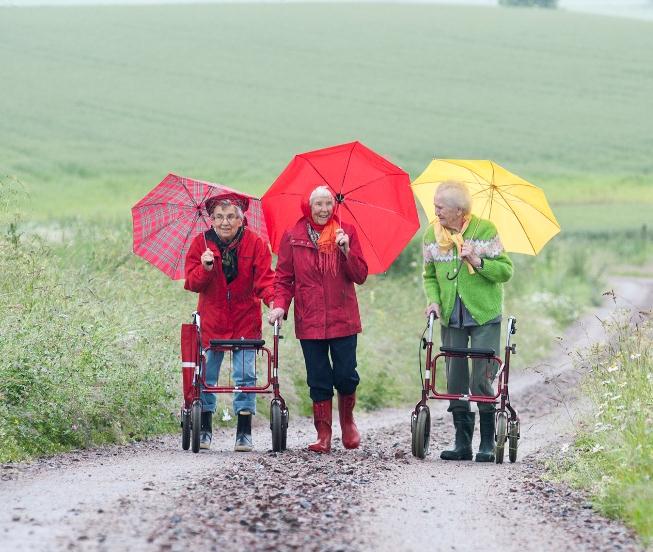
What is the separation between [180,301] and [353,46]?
46017 mm

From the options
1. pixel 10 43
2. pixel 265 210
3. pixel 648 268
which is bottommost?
pixel 648 268

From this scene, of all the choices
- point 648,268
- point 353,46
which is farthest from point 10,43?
point 648,268

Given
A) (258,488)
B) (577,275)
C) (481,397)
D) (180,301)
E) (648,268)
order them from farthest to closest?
(648,268), (577,275), (180,301), (481,397), (258,488)

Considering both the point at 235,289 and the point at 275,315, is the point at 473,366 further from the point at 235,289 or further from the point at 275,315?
the point at 235,289

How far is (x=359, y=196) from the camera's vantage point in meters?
10.5

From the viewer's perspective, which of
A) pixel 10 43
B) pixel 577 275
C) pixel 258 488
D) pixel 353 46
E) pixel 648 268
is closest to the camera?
pixel 258 488

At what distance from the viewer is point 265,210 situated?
34.7 ft

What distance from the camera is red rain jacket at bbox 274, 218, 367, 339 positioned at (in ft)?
32.8

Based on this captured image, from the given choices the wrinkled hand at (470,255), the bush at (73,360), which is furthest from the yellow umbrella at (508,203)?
the bush at (73,360)

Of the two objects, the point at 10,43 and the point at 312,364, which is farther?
the point at 10,43

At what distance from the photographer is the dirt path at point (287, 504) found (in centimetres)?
657

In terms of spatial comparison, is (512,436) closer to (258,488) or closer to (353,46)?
(258,488)

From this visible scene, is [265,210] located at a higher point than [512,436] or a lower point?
higher

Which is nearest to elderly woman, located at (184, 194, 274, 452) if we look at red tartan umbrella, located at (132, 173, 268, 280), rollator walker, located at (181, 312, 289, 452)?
rollator walker, located at (181, 312, 289, 452)
